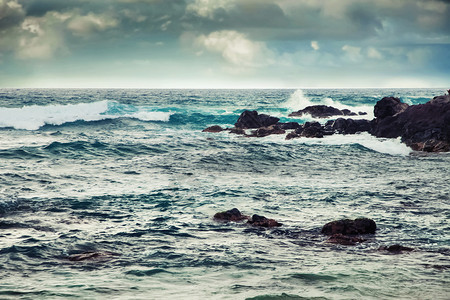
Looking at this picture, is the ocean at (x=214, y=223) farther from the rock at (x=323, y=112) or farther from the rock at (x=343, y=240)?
the rock at (x=323, y=112)

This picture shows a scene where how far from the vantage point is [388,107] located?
120ft

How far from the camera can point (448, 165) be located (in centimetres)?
2323

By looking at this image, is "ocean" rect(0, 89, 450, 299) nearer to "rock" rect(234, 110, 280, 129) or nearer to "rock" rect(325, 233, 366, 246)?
"rock" rect(325, 233, 366, 246)

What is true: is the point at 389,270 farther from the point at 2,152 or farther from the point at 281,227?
the point at 2,152

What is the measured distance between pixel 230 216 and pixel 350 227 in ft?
11.6

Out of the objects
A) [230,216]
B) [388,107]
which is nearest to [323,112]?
[388,107]

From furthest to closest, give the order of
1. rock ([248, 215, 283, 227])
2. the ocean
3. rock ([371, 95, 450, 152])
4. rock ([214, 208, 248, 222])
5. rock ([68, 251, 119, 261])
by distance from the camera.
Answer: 1. rock ([371, 95, 450, 152])
2. rock ([214, 208, 248, 222])
3. rock ([248, 215, 283, 227])
4. rock ([68, 251, 119, 261])
5. the ocean

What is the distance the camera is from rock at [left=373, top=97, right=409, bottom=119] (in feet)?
119

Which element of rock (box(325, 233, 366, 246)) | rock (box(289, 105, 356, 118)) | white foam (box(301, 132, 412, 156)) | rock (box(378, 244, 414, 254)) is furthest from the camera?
rock (box(289, 105, 356, 118))

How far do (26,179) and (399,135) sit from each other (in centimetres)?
2613

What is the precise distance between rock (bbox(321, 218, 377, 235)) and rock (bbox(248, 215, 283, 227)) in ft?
4.61

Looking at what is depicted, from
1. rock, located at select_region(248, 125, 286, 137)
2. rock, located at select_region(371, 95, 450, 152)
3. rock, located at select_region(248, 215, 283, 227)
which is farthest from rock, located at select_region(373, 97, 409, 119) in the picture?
rock, located at select_region(248, 215, 283, 227)

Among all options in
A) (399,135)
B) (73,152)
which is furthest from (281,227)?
(399,135)

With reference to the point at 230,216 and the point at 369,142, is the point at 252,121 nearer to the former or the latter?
the point at 369,142
